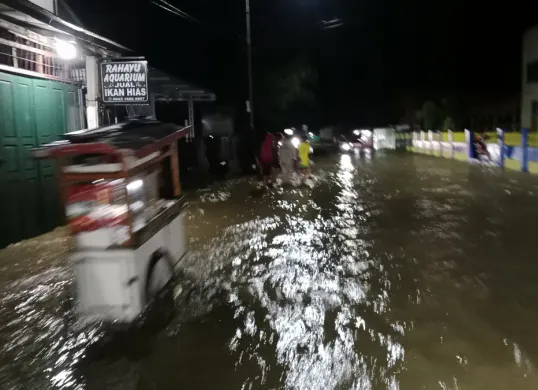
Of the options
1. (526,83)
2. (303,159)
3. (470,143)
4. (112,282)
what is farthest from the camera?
(526,83)

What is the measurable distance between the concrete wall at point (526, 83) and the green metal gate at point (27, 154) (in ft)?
102

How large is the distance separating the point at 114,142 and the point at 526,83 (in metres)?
35.3

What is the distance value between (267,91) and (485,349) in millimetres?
35488

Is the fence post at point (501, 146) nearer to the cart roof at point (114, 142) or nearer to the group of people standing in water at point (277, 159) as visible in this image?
the group of people standing in water at point (277, 159)

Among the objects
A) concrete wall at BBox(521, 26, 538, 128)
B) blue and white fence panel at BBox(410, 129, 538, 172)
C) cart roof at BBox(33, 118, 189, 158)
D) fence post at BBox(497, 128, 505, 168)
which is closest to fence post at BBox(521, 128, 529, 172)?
blue and white fence panel at BBox(410, 129, 538, 172)

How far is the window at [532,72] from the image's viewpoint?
3500cm

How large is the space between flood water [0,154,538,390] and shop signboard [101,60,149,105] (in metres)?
3.20

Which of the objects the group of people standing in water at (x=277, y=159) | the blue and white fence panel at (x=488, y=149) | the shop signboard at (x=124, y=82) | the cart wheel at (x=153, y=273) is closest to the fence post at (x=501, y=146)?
the blue and white fence panel at (x=488, y=149)

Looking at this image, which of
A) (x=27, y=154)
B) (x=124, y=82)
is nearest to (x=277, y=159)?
(x=124, y=82)

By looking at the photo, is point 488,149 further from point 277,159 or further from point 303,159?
point 277,159

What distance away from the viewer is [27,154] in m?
10.1

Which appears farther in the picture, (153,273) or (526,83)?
(526,83)

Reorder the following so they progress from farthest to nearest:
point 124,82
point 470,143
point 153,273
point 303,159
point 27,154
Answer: point 470,143 → point 303,159 → point 124,82 → point 27,154 → point 153,273

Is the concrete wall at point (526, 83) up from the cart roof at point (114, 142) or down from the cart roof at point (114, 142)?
up
